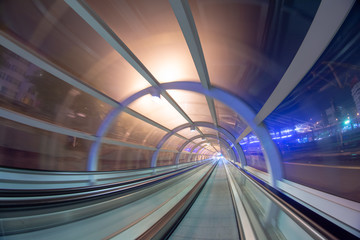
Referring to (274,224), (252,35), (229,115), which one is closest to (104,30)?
(252,35)

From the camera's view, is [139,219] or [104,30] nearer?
[104,30]

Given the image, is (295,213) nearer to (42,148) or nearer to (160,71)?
(160,71)

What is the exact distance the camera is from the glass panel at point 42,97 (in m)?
3.06

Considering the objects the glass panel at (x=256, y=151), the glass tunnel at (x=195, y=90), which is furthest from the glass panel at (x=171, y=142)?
the glass tunnel at (x=195, y=90)

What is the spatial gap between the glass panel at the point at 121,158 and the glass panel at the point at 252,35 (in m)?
6.91

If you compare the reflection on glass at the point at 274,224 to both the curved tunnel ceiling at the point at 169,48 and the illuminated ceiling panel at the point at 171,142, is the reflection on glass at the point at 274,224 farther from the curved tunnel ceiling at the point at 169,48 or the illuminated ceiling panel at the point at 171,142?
the illuminated ceiling panel at the point at 171,142

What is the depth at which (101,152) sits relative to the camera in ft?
22.0

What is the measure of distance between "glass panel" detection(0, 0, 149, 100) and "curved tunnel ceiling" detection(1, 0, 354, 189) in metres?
0.02

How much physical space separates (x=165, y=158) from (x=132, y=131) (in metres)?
7.69

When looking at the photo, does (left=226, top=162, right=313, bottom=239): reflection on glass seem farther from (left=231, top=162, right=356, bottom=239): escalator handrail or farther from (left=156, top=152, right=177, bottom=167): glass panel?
(left=156, top=152, right=177, bottom=167): glass panel

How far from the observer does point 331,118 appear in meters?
2.09

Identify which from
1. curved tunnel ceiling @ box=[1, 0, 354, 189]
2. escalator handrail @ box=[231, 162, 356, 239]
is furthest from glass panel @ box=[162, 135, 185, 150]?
escalator handrail @ box=[231, 162, 356, 239]

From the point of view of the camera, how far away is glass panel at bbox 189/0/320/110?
163cm

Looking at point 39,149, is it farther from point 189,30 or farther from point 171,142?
point 171,142
